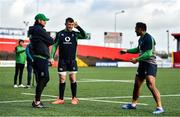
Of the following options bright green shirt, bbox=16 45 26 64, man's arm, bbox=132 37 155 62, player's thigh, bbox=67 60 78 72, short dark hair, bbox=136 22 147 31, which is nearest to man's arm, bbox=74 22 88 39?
player's thigh, bbox=67 60 78 72

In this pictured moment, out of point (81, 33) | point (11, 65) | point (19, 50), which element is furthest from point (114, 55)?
point (81, 33)

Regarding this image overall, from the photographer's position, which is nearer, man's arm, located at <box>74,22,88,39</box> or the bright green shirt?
man's arm, located at <box>74,22,88,39</box>

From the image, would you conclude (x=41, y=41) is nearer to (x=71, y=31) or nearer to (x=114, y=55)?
(x=71, y=31)

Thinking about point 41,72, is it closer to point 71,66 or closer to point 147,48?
point 71,66

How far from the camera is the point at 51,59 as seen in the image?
1222 cm

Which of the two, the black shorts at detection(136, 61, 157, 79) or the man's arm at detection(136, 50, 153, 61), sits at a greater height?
the man's arm at detection(136, 50, 153, 61)

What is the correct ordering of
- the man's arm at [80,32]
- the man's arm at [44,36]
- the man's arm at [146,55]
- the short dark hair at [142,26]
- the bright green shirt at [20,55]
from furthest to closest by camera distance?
the bright green shirt at [20,55]
the man's arm at [80,32]
the man's arm at [44,36]
the short dark hair at [142,26]
the man's arm at [146,55]

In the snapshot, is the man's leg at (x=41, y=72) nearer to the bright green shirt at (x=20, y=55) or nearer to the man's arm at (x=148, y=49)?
the man's arm at (x=148, y=49)

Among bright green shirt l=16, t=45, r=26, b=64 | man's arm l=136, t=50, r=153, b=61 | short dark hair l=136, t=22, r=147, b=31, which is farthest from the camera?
bright green shirt l=16, t=45, r=26, b=64

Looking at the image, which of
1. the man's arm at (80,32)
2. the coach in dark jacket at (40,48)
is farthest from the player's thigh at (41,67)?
the man's arm at (80,32)

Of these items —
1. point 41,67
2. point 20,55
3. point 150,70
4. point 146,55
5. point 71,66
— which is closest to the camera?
point 146,55

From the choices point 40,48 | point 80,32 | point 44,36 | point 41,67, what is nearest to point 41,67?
point 41,67

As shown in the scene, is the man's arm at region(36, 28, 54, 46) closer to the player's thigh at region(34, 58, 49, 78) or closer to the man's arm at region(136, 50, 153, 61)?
the player's thigh at region(34, 58, 49, 78)

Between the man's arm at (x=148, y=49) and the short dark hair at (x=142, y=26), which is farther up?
the short dark hair at (x=142, y=26)
